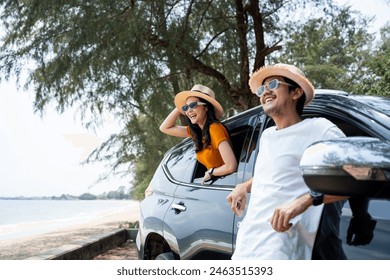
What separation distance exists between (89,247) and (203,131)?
171 inches

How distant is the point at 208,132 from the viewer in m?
2.38

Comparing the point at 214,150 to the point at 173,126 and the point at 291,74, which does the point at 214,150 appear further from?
the point at 291,74

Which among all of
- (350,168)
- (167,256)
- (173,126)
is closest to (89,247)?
(173,126)

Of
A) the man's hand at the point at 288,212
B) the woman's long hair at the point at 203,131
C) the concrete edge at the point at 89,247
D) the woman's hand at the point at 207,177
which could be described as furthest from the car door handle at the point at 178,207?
the concrete edge at the point at 89,247

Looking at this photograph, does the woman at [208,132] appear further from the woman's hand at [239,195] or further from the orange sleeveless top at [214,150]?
the woman's hand at [239,195]

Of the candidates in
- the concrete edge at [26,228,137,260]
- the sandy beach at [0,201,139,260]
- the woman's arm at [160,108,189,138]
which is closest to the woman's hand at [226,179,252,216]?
the woman's arm at [160,108,189,138]

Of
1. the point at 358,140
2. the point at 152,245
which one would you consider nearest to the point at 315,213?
the point at 358,140

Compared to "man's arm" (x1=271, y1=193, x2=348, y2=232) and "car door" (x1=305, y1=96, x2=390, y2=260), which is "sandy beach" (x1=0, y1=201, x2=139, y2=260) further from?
"man's arm" (x1=271, y1=193, x2=348, y2=232)

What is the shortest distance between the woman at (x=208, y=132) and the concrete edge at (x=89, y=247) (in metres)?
2.66

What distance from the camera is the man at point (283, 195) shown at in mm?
1378

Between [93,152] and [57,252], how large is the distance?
30.3 ft

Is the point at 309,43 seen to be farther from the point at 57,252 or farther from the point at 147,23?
the point at 57,252

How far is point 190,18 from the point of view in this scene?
784 centimetres

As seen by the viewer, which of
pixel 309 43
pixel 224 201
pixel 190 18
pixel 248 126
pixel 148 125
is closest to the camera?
pixel 224 201
